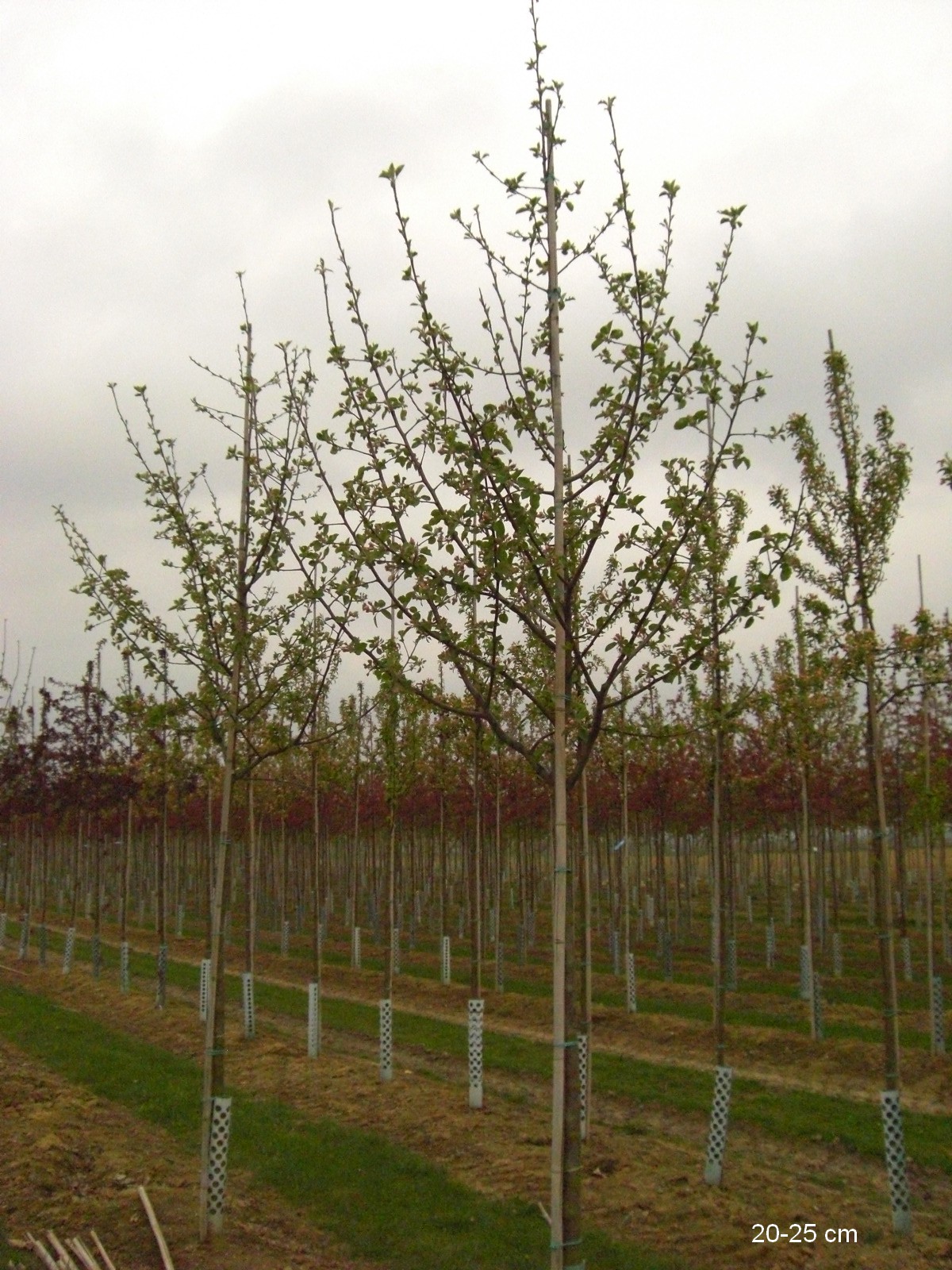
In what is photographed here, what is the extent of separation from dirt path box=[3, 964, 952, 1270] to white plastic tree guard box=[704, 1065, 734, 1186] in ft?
0.46

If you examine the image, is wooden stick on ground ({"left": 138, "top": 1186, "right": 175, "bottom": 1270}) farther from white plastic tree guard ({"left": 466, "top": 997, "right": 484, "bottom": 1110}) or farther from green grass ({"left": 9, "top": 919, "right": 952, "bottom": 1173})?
green grass ({"left": 9, "top": 919, "right": 952, "bottom": 1173})

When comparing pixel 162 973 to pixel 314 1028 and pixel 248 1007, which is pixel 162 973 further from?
pixel 314 1028

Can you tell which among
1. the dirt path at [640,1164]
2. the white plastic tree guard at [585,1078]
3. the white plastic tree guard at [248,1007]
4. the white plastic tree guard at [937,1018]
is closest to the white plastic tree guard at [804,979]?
the white plastic tree guard at [937,1018]

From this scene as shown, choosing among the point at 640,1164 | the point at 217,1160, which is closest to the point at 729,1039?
the point at 640,1164

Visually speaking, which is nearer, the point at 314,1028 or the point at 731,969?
the point at 314,1028

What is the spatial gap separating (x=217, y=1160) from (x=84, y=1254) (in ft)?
3.03

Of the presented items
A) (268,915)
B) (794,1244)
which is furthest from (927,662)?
(268,915)

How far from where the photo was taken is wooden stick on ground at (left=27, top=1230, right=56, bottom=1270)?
6457mm

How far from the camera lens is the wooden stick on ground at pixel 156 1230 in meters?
6.57

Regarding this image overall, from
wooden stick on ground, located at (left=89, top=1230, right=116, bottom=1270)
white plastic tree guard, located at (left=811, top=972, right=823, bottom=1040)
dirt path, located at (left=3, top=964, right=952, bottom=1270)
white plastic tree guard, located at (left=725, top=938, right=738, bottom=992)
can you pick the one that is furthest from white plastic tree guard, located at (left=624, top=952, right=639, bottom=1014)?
wooden stick on ground, located at (left=89, top=1230, right=116, bottom=1270)

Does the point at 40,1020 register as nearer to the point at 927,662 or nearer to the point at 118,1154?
the point at 118,1154

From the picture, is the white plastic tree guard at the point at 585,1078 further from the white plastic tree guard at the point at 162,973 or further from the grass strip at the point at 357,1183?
the white plastic tree guard at the point at 162,973

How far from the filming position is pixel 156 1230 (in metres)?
7.03

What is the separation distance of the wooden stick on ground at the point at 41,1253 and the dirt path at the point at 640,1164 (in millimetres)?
3366
